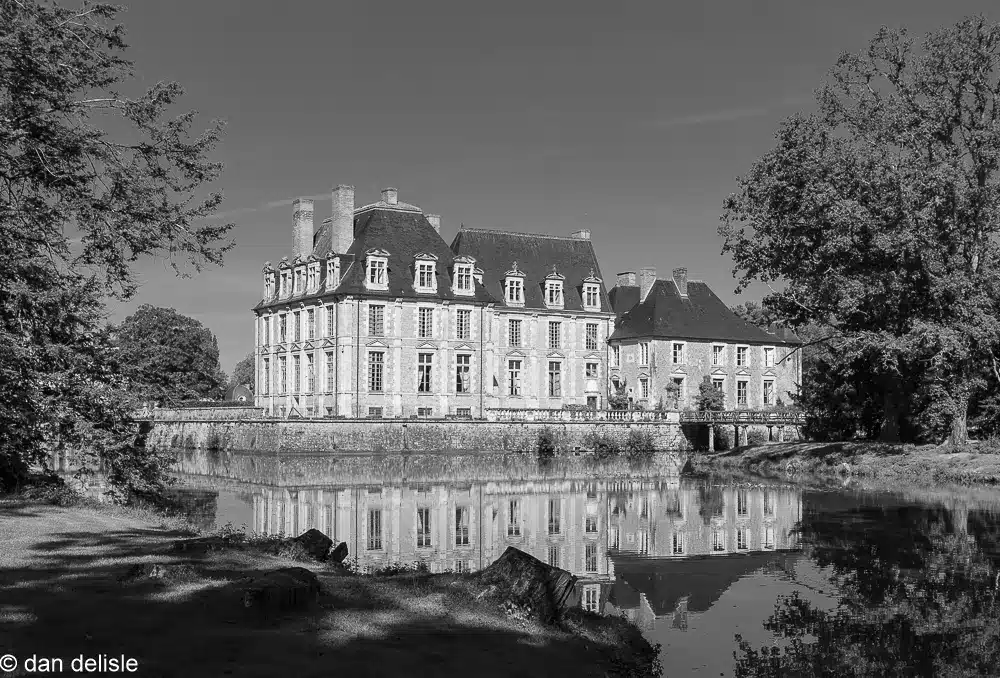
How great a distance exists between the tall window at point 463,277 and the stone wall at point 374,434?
8.63 meters

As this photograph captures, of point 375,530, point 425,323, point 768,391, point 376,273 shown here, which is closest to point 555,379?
point 425,323

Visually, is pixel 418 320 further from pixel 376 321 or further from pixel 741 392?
pixel 741 392

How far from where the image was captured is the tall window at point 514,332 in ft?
172

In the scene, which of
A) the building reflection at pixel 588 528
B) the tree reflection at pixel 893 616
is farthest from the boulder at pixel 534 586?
the building reflection at pixel 588 528

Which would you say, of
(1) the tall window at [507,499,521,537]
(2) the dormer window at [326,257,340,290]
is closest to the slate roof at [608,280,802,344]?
(2) the dormer window at [326,257,340,290]

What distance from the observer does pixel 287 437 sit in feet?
132

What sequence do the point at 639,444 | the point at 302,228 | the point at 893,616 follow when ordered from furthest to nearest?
the point at 302,228, the point at 639,444, the point at 893,616

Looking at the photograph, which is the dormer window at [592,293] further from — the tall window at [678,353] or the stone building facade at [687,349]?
the tall window at [678,353]

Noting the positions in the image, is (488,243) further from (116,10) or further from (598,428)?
(116,10)

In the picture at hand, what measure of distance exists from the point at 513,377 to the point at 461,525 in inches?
1280

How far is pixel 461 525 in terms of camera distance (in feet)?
65.2

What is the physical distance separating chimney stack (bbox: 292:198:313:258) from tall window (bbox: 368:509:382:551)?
31.6 meters

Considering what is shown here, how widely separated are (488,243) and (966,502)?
34.1 metres

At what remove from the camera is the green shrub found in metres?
44.4
